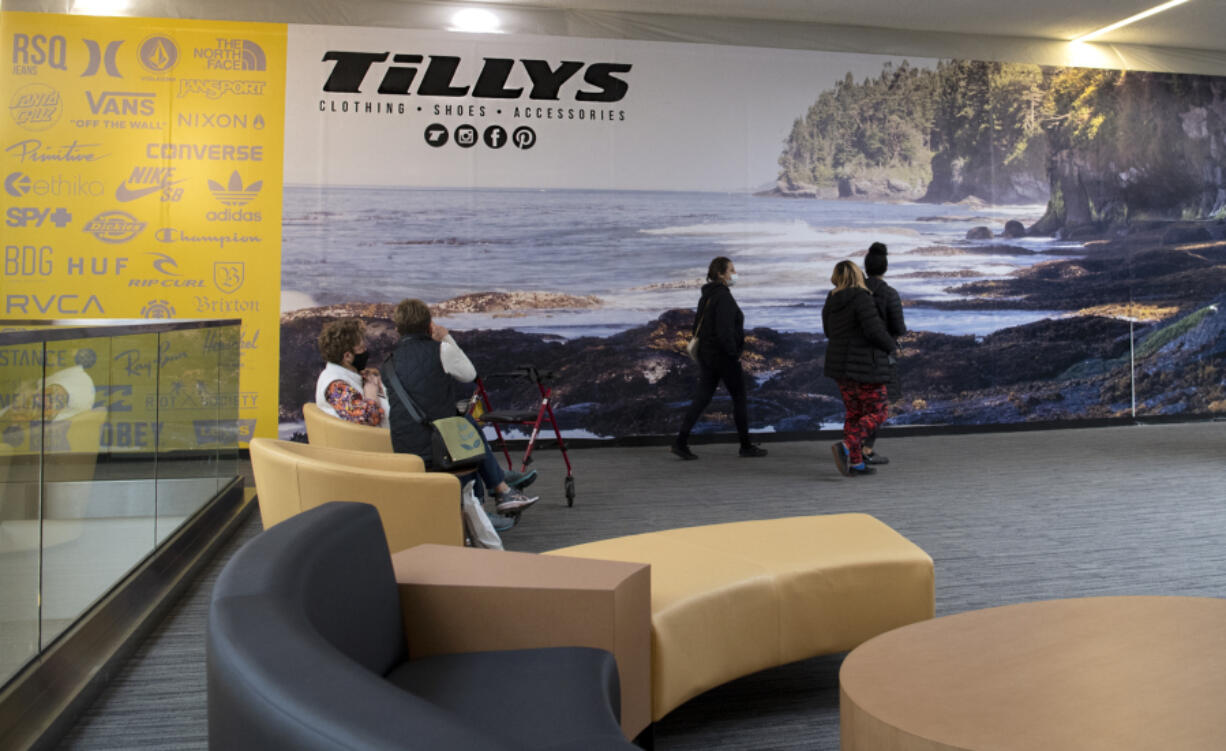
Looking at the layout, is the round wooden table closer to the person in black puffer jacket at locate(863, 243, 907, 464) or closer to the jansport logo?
the person in black puffer jacket at locate(863, 243, 907, 464)

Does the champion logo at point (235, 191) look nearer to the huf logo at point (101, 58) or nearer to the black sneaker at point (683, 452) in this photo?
the huf logo at point (101, 58)

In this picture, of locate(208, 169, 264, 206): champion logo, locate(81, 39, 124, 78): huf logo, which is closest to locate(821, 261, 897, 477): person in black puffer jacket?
locate(208, 169, 264, 206): champion logo

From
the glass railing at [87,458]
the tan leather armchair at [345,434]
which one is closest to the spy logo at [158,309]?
the glass railing at [87,458]

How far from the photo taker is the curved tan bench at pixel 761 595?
8.30ft

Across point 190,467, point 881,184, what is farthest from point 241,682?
point 881,184

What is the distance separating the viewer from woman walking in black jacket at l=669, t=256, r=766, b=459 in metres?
7.57

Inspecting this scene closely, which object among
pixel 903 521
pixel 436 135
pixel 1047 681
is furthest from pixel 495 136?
pixel 1047 681

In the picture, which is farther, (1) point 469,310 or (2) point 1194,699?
(1) point 469,310

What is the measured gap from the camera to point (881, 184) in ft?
30.5

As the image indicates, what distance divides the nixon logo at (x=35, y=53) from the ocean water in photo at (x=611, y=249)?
2.09 m

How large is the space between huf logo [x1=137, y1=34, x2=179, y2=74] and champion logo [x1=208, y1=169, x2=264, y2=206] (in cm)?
100

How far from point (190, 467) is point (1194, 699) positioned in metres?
4.35

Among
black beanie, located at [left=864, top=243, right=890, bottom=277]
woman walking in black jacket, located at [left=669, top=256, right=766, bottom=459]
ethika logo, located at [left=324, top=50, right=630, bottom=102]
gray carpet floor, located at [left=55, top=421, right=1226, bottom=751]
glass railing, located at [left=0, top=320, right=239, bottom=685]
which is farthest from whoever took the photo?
ethika logo, located at [left=324, top=50, right=630, bottom=102]

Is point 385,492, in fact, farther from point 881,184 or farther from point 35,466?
point 881,184
